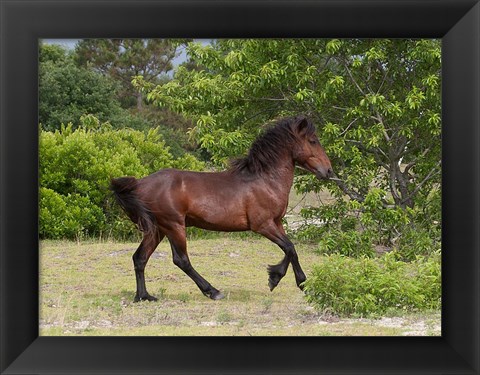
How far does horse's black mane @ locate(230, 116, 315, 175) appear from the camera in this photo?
6.55m

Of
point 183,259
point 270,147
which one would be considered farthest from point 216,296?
point 270,147

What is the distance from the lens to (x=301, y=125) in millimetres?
6566

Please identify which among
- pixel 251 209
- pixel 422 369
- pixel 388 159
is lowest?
pixel 422 369

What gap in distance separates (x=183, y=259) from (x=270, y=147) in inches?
53.1

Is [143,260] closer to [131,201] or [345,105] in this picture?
[131,201]

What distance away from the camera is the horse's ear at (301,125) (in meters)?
6.55

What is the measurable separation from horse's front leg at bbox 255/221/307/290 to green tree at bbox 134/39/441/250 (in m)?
1.76

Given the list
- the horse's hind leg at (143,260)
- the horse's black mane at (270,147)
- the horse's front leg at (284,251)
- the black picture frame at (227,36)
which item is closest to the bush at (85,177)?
the horse's hind leg at (143,260)

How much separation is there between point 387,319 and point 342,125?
11.5 feet
